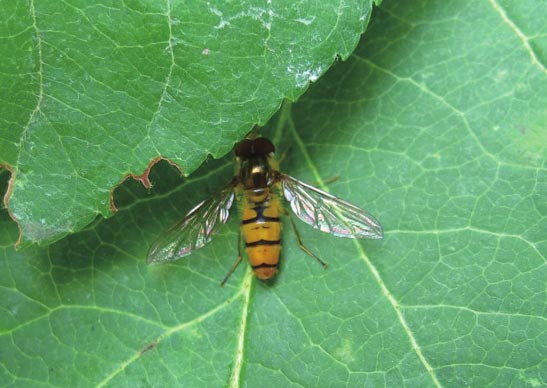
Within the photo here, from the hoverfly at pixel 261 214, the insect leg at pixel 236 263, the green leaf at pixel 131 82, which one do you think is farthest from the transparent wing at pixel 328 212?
the green leaf at pixel 131 82

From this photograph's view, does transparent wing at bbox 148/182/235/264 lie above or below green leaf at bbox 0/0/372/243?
below

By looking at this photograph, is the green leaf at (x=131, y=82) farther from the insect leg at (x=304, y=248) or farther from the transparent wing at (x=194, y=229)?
the insect leg at (x=304, y=248)

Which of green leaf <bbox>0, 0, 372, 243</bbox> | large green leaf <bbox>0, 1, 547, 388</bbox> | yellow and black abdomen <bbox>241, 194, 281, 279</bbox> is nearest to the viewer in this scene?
green leaf <bbox>0, 0, 372, 243</bbox>

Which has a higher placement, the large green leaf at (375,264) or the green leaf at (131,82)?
the green leaf at (131,82)

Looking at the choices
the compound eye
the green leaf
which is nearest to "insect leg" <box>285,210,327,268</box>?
the compound eye

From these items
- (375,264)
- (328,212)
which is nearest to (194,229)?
(328,212)

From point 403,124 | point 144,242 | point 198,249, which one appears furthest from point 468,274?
point 144,242

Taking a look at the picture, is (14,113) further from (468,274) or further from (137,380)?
(468,274)

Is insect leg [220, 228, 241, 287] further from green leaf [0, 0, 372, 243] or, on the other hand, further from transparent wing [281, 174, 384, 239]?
green leaf [0, 0, 372, 243]
